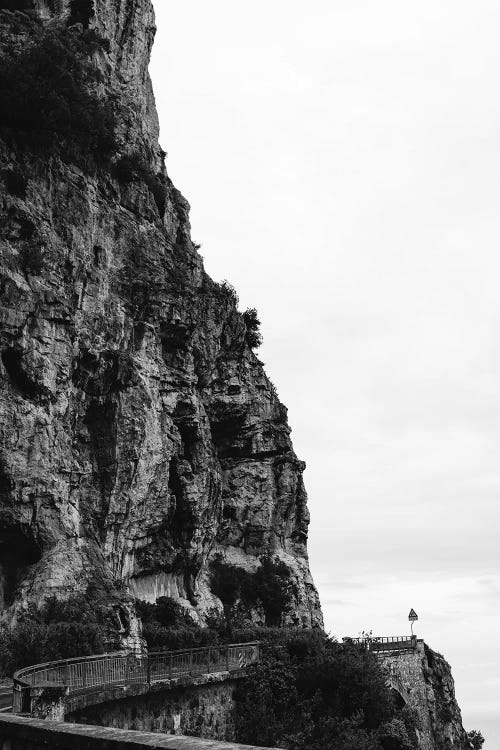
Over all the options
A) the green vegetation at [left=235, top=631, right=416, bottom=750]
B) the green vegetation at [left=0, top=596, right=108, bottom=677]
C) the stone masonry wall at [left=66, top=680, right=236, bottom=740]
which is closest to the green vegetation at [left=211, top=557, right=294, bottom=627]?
the green vegetation at [left=235, top=631, right=416, bottom=750]

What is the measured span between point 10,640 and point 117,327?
22.2 metres

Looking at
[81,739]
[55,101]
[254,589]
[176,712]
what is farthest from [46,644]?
[254,589]

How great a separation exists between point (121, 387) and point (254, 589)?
70.7 feet

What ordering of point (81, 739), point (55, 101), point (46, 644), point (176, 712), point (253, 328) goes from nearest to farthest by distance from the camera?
point (81, 739)
point (176, 712)
point (46, 644)
point (55, 101)
point (253, 328)

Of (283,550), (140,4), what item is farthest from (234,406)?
(140,4)

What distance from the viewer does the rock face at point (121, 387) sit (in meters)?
36.8

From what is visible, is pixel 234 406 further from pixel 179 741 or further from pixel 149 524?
pixel 179 741

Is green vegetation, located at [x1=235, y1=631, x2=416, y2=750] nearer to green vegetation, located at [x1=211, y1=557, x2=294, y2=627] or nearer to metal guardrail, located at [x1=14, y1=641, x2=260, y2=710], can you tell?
metal guardrail, located at [x1=14, y1=641, x2=260, y2=710]

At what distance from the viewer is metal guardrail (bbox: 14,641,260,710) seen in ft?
58.8

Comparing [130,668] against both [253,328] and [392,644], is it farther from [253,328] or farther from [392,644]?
[253,328]

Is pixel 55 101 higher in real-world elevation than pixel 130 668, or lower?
higher

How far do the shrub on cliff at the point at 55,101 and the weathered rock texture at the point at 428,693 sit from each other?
115 feet

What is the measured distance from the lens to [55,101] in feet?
147

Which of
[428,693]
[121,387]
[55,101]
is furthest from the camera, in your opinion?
[55,101]
